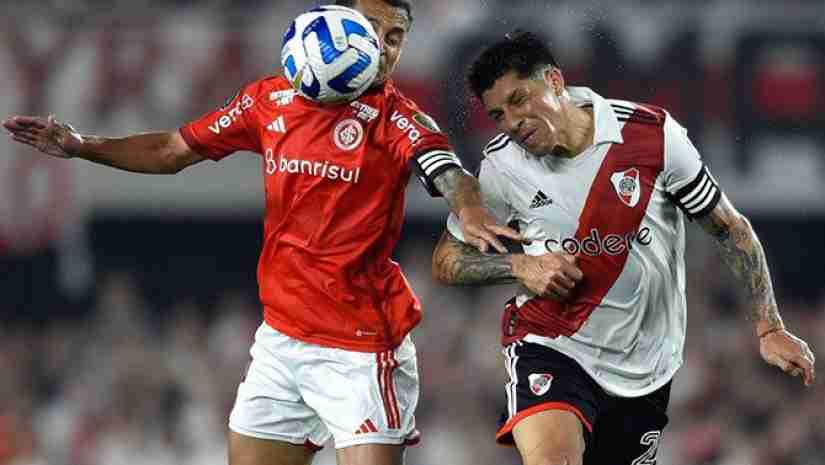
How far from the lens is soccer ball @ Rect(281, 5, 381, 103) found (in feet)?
18.8

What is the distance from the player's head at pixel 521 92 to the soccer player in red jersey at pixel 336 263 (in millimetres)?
233

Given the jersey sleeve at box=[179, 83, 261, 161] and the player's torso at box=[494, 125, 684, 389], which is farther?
the jersey sleeve at box=[179, 83, 261, 161]

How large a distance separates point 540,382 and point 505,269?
20.5 inches

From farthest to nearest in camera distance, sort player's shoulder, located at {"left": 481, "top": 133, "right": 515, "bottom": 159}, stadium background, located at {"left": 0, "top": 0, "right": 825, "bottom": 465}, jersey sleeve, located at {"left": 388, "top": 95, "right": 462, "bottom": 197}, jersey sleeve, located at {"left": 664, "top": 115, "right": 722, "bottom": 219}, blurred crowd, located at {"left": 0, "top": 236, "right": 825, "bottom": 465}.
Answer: stadium background, located at {"left": 0, "top": 0, "right": 825, "bottom": 465} < blurred crowd, located at {"left": 0, "top": 236, "right": 825, "bottom": 465} < player's shoulder, located at {"left": 481, "top": 133, "right": 515, "bottom": 159} < jersey sleeve, located at {"left": 664, "top": 115, "right": 722, "bottom": 219} < jersey sleeve, located at {"left": 388, "top": 95, "right": 462, "bottom": 197}

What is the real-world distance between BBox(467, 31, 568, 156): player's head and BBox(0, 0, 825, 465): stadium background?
14.5 ft

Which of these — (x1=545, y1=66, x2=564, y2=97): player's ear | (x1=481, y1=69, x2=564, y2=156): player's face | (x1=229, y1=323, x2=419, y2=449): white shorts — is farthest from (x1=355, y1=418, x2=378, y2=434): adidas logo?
(x1=545, y1=66, x2=564, y2=97): player's ear

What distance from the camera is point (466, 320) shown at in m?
11.2

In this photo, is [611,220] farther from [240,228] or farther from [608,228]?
[240,228]

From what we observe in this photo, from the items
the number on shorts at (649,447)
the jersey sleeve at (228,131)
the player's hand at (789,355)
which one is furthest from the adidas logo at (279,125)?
the player's hand at (789,355)

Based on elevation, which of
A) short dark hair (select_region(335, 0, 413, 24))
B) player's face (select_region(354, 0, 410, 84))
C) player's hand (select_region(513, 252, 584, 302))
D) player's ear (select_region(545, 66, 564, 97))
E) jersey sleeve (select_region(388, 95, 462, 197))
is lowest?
player's hand (select_region(513, 252, 584, 302))

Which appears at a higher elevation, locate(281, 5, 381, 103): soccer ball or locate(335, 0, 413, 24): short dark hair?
locate(335, 0, 413, 24): short dark hair

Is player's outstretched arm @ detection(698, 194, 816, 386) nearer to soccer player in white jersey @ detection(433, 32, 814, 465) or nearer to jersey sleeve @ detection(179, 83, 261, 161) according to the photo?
soccer player in white jersey @ detection(433, 32, 814, 465)

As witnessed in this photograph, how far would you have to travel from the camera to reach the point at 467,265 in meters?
5.93

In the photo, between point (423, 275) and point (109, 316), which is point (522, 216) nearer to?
point (423, 275)
